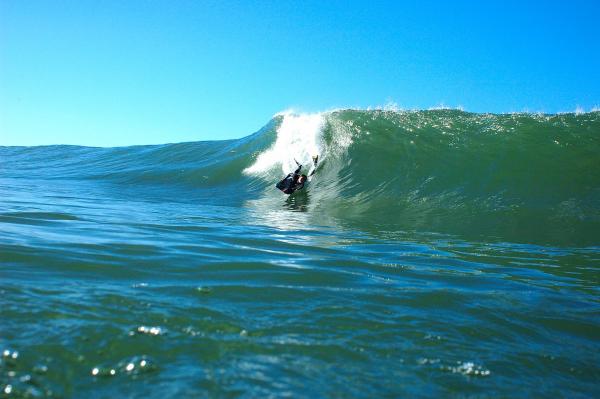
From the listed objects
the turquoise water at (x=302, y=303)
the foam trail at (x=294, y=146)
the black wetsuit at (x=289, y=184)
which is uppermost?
the foam trail at (x=294, y=146)

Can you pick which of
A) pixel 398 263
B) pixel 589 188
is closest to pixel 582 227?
pixel 589 188

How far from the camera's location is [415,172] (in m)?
11.2

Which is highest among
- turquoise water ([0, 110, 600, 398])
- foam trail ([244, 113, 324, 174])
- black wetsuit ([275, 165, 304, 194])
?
foam trail ([244, 113, 324, 174])

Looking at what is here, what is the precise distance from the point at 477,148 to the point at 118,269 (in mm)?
10858

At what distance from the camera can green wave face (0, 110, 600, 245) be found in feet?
26.2

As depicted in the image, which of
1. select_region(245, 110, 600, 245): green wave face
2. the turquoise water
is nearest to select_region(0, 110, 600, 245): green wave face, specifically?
select_region(245, 110, 600, 245): green wave face

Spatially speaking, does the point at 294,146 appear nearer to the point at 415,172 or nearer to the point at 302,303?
the point at 415,172

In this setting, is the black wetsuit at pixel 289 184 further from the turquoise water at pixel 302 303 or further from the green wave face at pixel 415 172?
the turquoise water at pixel 302 303

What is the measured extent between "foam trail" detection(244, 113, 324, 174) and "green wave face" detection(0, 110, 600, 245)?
4 centimetres

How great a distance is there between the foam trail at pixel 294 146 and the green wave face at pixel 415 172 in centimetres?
4

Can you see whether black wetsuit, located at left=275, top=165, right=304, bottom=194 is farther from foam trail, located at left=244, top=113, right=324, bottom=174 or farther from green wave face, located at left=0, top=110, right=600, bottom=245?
foam trail, located at left=244, top=113, right=324, bottom=174

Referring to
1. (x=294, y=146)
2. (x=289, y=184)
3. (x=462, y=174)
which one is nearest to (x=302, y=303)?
(x=289, y=184)

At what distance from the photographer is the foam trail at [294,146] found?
13.9 m

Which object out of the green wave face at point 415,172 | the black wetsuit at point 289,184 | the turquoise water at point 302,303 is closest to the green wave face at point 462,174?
the green wave face at point 415,172
